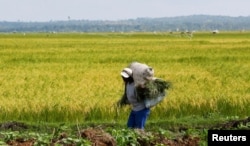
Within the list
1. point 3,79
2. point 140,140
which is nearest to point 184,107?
point 140,140

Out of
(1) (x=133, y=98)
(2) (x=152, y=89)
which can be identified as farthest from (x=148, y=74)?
(1) (x=133, y=98)

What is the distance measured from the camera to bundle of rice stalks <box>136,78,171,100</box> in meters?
9.19

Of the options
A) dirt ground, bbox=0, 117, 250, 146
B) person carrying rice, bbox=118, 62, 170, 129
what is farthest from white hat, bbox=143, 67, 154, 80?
dirt ground, bbox=0, 117, 250, 146

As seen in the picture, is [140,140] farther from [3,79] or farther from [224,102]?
[3,79]

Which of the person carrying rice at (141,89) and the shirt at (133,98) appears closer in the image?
the person carrying rice at (141,89)

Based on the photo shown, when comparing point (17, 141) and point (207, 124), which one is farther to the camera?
point (207, 124)

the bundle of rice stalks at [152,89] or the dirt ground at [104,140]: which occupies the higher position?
the bundle of rice stalks at [152,89]

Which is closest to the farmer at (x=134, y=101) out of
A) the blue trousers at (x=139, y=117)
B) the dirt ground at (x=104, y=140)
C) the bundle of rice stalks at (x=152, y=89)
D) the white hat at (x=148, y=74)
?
the blue trousers at (x=139, y=117)

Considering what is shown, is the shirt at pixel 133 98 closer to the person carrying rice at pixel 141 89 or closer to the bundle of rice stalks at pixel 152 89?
the person carrying rice at pixel 141 89

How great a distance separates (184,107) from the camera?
13734 millimetres

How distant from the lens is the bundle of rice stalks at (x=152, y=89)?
9188mm

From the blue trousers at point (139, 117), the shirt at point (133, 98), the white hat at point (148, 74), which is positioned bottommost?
the blue trousers at point (139, 117)

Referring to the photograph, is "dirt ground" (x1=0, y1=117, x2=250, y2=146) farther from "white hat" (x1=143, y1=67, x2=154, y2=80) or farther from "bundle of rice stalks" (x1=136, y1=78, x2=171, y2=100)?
"white hat" (x1=143, y1=67, x2=154, y2=80)

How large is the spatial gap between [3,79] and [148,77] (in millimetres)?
11804
